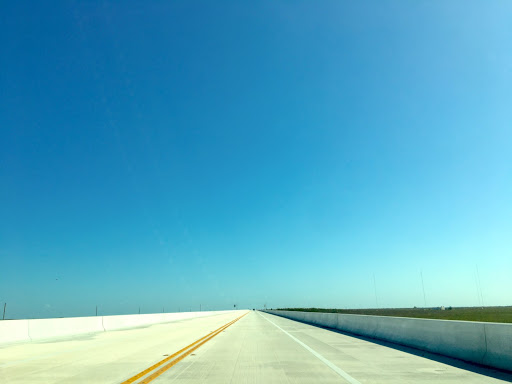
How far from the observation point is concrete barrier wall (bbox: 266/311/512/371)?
8984 mm

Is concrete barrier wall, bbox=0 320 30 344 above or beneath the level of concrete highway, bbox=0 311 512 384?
above

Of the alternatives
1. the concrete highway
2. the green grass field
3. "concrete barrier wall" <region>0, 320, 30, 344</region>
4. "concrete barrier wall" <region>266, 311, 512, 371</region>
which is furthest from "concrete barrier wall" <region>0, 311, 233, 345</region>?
the green grass field

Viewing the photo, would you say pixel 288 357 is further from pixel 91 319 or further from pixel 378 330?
pixel 91 319

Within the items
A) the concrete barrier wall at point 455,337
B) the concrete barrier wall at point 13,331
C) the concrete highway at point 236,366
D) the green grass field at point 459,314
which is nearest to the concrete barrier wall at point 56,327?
the concrete barrier wall at point 13,331

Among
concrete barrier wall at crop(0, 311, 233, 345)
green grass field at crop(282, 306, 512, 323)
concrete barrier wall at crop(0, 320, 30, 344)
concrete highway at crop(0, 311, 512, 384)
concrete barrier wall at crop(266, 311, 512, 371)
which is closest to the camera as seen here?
concrete highway at crop(0, 311, 512, 384)

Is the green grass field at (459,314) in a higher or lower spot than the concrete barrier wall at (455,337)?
lower

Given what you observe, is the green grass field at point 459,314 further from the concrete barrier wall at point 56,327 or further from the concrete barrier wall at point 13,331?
the concrete barrier wall at point 13,331

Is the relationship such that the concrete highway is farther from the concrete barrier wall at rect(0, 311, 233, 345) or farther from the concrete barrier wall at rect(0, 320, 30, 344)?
the concrete barrier wall at rect(0, 311, 233, 345)

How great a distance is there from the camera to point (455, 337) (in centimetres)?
1109

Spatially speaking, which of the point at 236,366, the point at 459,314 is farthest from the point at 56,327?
the point at 459,314

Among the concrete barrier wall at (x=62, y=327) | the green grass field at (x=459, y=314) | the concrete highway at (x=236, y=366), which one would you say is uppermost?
the concrete barrier wall at (x=62, y=327)

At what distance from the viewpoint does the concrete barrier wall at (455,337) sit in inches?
354

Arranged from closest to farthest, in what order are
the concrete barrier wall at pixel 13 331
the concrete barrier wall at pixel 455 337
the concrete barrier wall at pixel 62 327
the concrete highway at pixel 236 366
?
the concrete highway at pixel 236 366 < the concrete barrier wall at pixel 455 337 < the concrete barrier wall at pixel 13 331 < the concrete barrier wall at pixel 62 327

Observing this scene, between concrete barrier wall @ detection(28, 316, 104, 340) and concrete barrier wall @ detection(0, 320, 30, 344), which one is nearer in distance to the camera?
concrete barrier wall @ detection(0, 320, 30, 344)
